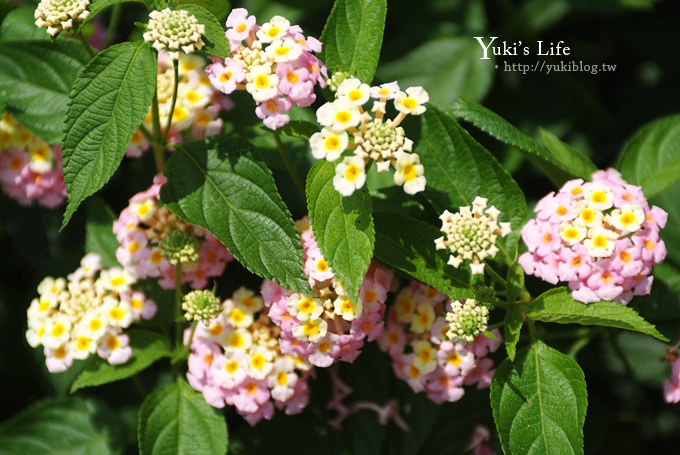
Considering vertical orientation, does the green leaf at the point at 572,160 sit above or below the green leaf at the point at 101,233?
above

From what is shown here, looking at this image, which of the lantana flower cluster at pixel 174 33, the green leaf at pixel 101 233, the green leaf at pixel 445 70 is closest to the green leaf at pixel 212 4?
the lantana flower cluster at pixel 174 33

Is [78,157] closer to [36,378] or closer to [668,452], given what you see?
[36,378]

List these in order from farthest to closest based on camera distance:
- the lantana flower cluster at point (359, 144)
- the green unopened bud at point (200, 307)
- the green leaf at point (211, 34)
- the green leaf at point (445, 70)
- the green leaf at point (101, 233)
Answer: the green leaf at point (445, 70)
the green leaf at point (101, 233)
the green unopened bud at point (200, 307)
the green leaf at point (211, 34)
the lantana flower cluster at point (359, 144)

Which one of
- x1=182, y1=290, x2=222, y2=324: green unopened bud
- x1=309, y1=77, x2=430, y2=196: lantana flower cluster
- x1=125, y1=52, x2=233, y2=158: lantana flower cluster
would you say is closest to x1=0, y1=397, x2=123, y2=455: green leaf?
x1=182, y1=290, x2=222, y2=324: green unopened bud

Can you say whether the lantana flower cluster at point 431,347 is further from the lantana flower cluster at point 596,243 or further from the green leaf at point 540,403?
the lantana flower cluster at point 596,243

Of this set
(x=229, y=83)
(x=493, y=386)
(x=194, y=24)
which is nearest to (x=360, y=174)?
(x=229, y=83)

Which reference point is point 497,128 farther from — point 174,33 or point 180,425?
point 180,425

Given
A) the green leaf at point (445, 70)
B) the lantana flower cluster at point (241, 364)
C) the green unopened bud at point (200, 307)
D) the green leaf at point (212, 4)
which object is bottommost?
the lantana flower cluster at point (241, 364)
